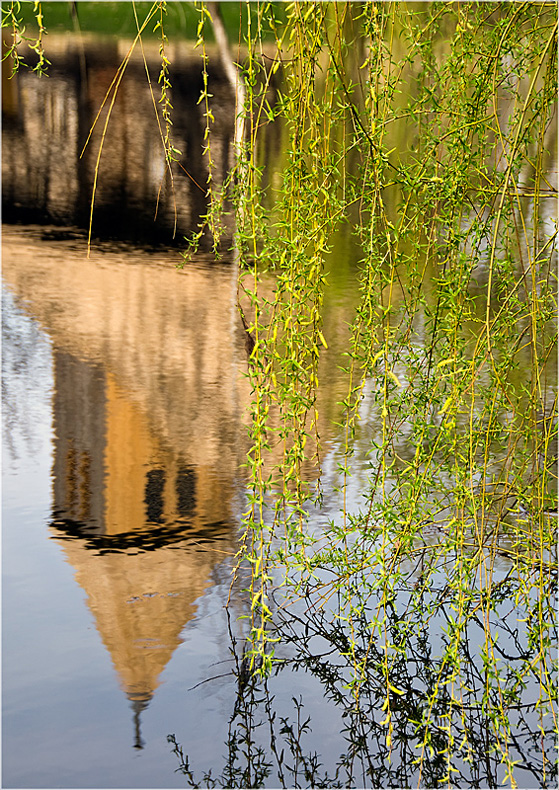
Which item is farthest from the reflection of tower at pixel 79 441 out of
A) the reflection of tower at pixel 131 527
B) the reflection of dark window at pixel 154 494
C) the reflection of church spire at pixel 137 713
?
the reflection of church spire at pixel 137 713

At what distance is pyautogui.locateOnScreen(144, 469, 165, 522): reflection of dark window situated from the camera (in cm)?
254

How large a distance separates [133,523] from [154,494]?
20 centimetres

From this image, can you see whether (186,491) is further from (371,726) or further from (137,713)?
(371,726)

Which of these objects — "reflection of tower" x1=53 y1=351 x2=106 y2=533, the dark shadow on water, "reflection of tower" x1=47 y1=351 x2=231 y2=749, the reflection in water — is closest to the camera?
the dark shadow on water

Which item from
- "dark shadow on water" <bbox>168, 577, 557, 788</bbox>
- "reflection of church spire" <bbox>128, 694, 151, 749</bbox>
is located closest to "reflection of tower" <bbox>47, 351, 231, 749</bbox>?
"reflection of church spire" <bbox>128, 694, 151, 749</bbox>

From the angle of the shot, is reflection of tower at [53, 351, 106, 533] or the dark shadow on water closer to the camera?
the dark shadow on water

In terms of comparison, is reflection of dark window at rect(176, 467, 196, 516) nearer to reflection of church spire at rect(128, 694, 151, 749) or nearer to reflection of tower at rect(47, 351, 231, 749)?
reflection of tower at rect(47, 351, 231, 749)

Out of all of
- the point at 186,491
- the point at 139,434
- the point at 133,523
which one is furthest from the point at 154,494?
the point at 139,434

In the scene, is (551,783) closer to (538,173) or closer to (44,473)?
(538,173)

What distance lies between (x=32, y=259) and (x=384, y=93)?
4.42m

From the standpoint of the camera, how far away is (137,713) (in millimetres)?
1689

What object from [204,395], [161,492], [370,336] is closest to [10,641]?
[161,492]

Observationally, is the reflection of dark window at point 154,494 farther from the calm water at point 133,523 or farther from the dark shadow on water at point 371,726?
the dark shadow on water at point 371,726

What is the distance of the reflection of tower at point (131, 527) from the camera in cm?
193
